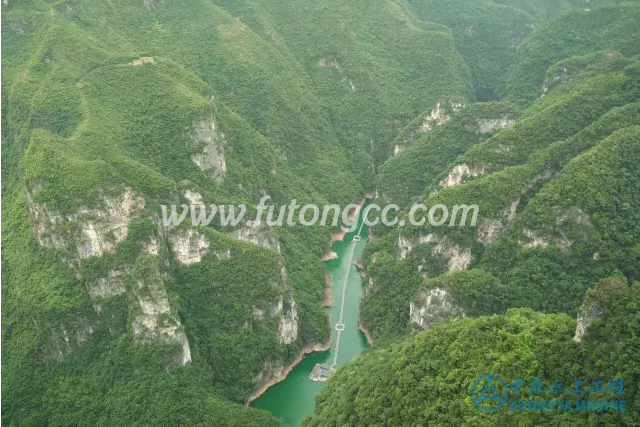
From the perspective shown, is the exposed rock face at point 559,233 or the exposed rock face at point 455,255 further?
the exposed rock face at point 455,255

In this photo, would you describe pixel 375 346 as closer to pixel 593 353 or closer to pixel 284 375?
pixel 284 375

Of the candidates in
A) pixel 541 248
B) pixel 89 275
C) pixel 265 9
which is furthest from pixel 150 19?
pixel 541 248

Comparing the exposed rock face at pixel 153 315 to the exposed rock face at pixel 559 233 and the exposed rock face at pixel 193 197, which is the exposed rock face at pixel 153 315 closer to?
the exposed rock face at pixel 193 197

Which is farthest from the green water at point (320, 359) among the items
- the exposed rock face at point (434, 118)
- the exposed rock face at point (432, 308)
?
the exposed rock face at point (434, 118)

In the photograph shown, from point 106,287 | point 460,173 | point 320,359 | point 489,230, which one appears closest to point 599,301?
point 489,230

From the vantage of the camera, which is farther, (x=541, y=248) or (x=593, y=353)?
(x=541, y=248)

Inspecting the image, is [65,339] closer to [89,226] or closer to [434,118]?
[89,226]

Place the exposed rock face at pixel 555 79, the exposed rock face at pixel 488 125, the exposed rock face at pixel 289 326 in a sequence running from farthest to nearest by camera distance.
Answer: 1. the exposed rock face at pixel 555 79
2. the exposed rock face at pixel 488 125
3. the exposed rock face at pixel 289 326

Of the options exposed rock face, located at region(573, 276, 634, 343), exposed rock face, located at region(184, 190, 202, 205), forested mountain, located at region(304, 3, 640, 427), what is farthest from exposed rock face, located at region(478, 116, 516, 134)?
exposed rock face, located at region(573, 276, 634, 343)
